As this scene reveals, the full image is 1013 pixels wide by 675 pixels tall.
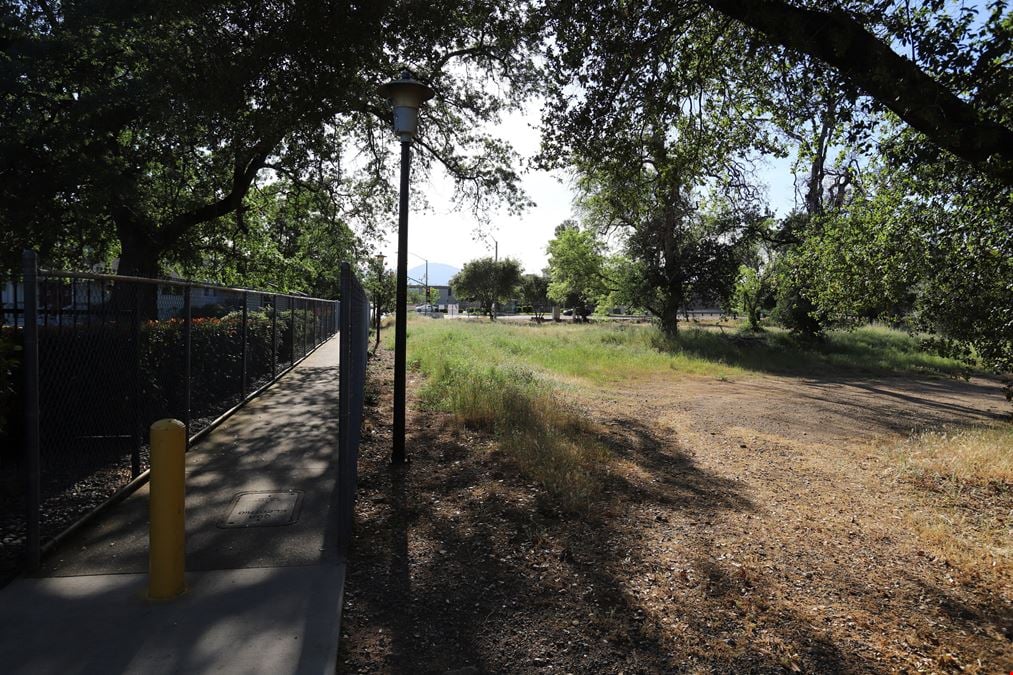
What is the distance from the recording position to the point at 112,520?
4418mm

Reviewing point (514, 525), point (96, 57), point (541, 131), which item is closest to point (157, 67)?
point (96, 57)

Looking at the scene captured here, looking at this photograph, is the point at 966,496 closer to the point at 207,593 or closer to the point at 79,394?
the point at 207,593

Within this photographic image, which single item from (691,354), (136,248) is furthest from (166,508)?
(691,354)

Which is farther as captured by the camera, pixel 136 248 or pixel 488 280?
pixel 488 280

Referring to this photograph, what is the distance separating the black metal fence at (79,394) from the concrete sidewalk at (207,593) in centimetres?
A: 40

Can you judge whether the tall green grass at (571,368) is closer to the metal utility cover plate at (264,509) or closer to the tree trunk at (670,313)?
the tree trunk at (670,313)

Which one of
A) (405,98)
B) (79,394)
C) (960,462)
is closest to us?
(79,394)

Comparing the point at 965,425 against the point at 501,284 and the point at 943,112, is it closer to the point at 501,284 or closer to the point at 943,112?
the point at 943,112

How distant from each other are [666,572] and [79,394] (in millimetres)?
4987

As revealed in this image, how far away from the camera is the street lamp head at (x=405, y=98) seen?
19.7 feet

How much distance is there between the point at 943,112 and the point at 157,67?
952 centimetres

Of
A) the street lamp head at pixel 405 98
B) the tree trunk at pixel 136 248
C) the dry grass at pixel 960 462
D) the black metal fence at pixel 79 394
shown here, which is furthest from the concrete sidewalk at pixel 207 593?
the tree trunk at pixel 136 248

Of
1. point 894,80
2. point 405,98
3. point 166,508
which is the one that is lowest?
point 166,508

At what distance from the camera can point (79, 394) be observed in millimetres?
4895
